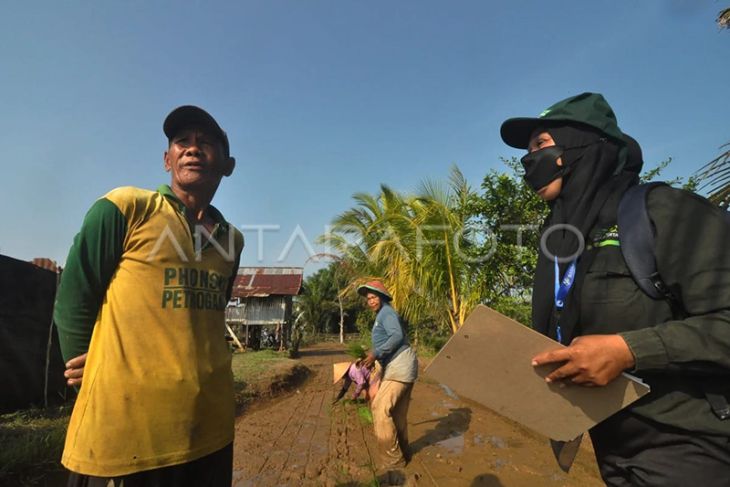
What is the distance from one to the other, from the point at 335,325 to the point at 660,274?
3511 centimetres

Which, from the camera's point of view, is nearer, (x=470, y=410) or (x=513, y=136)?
(x=513, y=136)

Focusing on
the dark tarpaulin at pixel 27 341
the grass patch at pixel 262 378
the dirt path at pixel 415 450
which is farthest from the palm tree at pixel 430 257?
the dark tarpaulin at pixel 27 341

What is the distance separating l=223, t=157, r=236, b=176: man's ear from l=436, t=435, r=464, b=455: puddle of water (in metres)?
4.49

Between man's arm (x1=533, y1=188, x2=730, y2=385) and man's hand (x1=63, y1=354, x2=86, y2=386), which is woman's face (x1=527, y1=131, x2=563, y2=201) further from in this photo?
man's hand (x1=63, y1=354, x2=86, y2=386)

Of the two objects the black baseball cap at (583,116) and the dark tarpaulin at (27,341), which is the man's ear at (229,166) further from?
the dark tarpaulin at (27,341)

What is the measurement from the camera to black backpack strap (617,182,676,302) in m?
1.22

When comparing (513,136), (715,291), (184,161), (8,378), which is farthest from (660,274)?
(8,378)

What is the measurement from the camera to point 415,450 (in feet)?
17.2

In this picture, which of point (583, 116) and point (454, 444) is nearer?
point (583, 116)

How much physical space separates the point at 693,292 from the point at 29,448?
4.97m

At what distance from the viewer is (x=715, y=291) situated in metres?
1.14

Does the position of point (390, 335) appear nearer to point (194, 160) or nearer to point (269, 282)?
point (194, 160)

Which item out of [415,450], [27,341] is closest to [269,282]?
[27,341]

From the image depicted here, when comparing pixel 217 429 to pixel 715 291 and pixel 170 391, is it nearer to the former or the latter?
pixel 170 391
